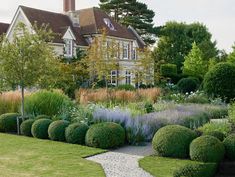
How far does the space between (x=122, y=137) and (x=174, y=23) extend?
60418 mm

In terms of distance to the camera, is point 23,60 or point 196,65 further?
point 196,65

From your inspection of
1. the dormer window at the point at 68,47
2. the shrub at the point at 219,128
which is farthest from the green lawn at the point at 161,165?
the dormer window at the point at 68,47

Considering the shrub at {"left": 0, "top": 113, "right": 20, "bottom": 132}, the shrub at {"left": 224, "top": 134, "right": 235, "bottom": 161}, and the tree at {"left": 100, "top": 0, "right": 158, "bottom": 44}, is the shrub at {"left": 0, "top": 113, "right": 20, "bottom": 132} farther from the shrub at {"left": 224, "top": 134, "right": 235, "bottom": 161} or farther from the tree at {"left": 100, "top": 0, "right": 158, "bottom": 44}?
the tree at {"left": 100, "top": 0, "right": 158, "bottom": 44}

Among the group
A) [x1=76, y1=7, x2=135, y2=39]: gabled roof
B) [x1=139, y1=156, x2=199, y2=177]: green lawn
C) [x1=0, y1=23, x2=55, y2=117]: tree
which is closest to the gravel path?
[x1=139, y1=156, x2=199, y2=177]: green lawn

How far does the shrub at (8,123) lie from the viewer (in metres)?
15.0

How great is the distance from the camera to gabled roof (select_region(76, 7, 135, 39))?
42156 mm

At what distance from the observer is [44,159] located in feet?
33.2

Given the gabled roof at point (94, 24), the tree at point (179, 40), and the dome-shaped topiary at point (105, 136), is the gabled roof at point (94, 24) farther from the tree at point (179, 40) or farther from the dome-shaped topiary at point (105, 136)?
the dome-shaped topiary at point (105, 136)

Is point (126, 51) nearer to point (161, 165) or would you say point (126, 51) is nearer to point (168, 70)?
point (168, 70)

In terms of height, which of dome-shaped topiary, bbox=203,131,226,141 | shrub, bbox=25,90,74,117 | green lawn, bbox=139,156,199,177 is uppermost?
shrub, bbox=25,90,74,117

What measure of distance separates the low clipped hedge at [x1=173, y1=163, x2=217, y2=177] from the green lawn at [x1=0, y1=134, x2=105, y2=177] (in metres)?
1.67

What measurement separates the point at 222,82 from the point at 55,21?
22.1m

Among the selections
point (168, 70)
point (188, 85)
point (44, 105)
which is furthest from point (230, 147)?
point (168, 70)

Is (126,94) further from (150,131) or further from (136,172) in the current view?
(136,172)
